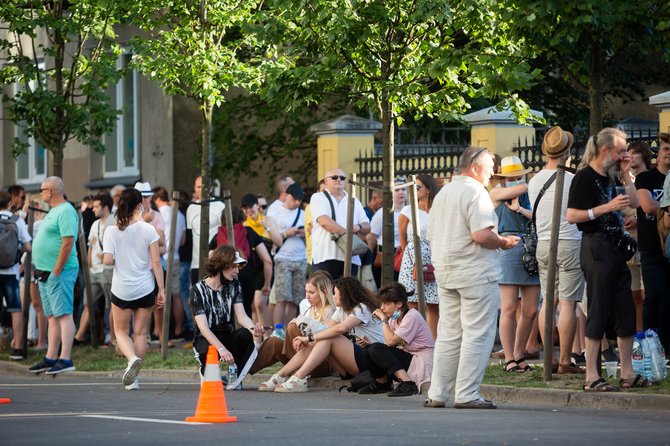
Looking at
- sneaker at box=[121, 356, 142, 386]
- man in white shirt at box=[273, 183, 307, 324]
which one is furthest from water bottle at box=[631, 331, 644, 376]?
man in white shirt at box=[273, 183, 307, 324]

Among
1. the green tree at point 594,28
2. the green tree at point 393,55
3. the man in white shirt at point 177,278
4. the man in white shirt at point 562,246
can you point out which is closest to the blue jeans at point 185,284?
the man in white shirt at point 177,278

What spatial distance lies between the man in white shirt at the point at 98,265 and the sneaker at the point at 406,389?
6908 mm

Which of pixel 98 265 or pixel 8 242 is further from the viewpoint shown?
pixel 98 265

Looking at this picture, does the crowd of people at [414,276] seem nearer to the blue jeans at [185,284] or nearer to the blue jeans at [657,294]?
the blue jeans at [657,294]

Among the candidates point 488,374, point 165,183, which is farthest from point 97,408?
point 165,183

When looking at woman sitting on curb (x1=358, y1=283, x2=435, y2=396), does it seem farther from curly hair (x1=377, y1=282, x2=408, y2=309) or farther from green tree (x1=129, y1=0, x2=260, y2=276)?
green tree (x1=129, y1=0, x2=260, y2=276)

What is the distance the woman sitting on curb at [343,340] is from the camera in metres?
13.9

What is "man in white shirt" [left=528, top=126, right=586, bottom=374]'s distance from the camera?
1302 centimetres

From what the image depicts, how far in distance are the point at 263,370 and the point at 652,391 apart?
16.7 feet

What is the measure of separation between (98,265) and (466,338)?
31.9ft

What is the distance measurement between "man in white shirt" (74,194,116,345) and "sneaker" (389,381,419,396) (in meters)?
6.91

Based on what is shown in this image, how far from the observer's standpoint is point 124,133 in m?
33.1

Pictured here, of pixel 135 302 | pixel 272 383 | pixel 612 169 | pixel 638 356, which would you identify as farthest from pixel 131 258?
pixel 638 356

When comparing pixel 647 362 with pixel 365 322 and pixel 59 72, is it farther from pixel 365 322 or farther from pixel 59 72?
pixel 59 72
